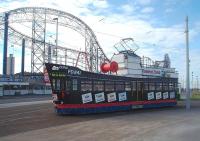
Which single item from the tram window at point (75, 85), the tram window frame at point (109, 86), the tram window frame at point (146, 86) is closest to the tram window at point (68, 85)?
the tram window at point (75, 85)

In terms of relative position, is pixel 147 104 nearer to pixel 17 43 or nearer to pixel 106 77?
pixel 106 77

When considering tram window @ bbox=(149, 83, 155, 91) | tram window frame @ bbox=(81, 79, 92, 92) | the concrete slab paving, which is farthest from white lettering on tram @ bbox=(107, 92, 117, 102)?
the concrete slab paving

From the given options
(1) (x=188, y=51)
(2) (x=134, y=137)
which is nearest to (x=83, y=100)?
(2) (x=134, y=137)

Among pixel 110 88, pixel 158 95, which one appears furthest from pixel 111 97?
pixel 158 95

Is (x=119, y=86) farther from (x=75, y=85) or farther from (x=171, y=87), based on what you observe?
(x=171, y=87)

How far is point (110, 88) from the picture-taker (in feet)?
85.2

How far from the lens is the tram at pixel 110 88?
893 inches

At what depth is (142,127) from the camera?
16484 millimetres

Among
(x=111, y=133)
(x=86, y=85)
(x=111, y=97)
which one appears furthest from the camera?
(x=111, y=97)

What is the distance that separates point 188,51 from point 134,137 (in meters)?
19.1

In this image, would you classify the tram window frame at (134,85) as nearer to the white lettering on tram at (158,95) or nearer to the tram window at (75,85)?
the white lettering on tram at (158,95)

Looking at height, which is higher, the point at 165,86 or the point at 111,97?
the point at 165,86

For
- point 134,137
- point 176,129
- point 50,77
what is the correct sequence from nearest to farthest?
1. point 134,137
2. point 176,129
3. point 50,77

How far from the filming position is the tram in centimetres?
2269
